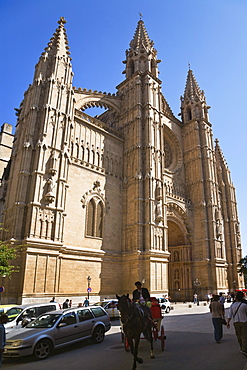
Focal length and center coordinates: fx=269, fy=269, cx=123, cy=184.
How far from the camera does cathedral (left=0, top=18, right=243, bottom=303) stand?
1994cm

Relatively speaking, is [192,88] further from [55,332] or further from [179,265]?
[55,332]

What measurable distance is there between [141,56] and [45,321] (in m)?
33.5

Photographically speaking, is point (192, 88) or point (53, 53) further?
point (192, 88)

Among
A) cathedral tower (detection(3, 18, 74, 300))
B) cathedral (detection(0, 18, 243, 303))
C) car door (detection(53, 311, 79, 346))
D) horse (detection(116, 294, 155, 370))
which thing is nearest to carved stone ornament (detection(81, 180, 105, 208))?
cathedral (detection(0, 18, 243, 303))

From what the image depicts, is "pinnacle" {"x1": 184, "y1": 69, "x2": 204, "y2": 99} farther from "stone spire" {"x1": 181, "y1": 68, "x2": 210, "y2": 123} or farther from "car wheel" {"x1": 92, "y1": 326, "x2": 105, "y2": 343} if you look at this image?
"car wheel" {"x1": 92, "y1": 326, "x2": 105, "y2": 343}

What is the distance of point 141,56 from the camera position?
113 ft

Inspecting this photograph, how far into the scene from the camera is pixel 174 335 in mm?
10438

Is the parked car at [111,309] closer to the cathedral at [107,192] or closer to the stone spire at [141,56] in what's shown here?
the cathedral at [107,192]

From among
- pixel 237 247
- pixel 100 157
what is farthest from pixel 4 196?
pixel 237 247

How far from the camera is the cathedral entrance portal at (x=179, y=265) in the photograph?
32438mm

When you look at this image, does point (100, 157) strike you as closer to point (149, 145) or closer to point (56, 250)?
point (149, 145)

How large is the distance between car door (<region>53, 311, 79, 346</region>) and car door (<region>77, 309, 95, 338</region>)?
0.21 meters

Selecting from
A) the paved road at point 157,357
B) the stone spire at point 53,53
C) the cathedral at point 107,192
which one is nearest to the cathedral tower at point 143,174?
the cathedral at point 107,192

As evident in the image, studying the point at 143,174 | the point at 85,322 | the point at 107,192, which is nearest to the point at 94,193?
the point at 107,192
